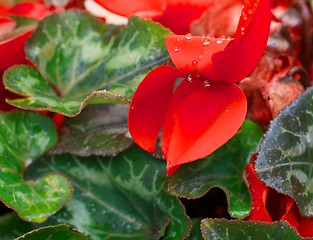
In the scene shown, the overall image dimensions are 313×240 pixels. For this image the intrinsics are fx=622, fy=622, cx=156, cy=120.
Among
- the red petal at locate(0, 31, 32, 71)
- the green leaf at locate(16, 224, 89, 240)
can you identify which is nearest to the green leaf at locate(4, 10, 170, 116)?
the red petal at locate(0, 31, 32, 71)

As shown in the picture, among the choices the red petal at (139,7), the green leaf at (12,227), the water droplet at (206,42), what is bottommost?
the green leaf at (12,227)

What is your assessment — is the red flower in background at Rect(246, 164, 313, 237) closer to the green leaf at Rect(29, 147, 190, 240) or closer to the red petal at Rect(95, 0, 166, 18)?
the green leaf at Rect(29, 147, 190, 240)

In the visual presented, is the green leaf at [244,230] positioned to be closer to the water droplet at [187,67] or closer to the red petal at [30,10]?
the water droplet at [187,67]

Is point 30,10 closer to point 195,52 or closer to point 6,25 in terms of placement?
point 6,25

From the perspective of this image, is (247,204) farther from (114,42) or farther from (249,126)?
(114,42)

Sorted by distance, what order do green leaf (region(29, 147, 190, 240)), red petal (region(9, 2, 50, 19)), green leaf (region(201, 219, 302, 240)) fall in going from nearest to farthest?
1. green leaf (region(201, 219, 302, 240))
2. green leaf (region(29, 147, 190, 240))
3. red petal (region(9, 2, 50, 19))

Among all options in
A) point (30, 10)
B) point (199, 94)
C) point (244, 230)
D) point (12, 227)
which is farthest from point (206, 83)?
point (30, 10)

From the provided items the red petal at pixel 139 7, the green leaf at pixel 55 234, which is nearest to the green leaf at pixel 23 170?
the green leaf at pixel 55 234

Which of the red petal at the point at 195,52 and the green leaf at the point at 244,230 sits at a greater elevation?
the red petal at the point at 195,52
